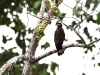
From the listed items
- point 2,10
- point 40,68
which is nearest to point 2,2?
point 2,10

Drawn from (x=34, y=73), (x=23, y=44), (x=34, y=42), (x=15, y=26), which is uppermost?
(x=15, y=26)

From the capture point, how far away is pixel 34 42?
4039 millimetres

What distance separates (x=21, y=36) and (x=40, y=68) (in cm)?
78

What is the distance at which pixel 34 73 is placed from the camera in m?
6.32

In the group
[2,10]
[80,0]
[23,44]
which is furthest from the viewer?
[2,10]

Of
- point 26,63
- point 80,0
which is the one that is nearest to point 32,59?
point 26,63

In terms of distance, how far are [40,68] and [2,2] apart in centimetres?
160

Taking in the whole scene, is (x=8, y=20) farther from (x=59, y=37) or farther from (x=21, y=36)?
(x=59, y=37)

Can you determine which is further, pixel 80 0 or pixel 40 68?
pixel 40 68

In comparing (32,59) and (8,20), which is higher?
(8,20)

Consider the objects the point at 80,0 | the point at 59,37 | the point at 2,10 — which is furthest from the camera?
the point at 2,10

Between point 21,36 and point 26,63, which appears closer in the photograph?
point 26,63

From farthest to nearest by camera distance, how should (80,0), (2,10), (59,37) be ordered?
1. (2,10)
2. (59,37)
3. (80,0)

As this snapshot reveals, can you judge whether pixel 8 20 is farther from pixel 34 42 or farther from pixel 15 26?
pixel 34 42
